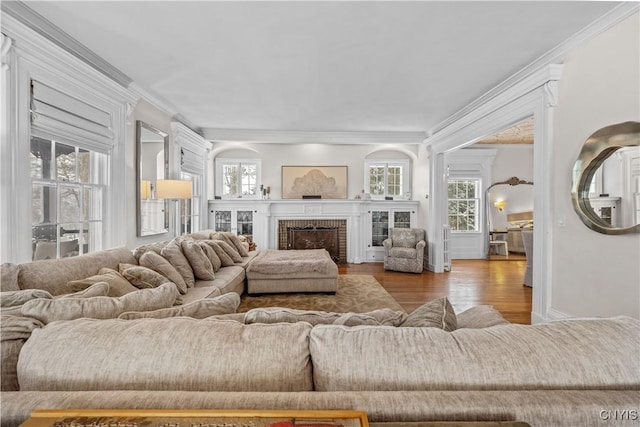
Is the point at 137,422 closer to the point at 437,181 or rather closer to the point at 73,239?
the point at 73,239

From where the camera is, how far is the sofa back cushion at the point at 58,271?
6.47ft

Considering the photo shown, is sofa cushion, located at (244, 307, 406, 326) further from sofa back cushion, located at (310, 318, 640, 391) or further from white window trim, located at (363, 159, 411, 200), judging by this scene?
white window trim, located at (363, 159, 411, 200)

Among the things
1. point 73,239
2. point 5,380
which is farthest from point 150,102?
point 5,380

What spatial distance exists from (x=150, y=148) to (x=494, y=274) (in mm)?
5974

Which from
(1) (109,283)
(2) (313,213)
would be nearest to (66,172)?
(1) (109,283)

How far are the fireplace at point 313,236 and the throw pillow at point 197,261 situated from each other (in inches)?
143

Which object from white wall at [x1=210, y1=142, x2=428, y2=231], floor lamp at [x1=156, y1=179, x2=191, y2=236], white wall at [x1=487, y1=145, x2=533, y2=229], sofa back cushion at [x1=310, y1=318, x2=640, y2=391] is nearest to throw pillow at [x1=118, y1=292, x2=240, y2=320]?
sofa back cushion at [x1=310, y1=318, x2=640, y2=391]

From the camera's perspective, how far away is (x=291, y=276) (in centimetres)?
430

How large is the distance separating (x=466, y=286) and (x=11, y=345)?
5.23m

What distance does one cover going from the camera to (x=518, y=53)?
3.04m

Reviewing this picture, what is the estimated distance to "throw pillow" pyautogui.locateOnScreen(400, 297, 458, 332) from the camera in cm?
113

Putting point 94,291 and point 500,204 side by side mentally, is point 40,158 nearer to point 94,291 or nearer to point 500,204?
point 94,291

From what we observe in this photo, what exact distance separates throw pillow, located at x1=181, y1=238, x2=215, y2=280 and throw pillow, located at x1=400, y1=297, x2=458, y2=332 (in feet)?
8.85

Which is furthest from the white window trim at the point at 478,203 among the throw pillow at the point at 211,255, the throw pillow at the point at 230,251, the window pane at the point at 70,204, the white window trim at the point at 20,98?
the white window trim at the point at 20,98
